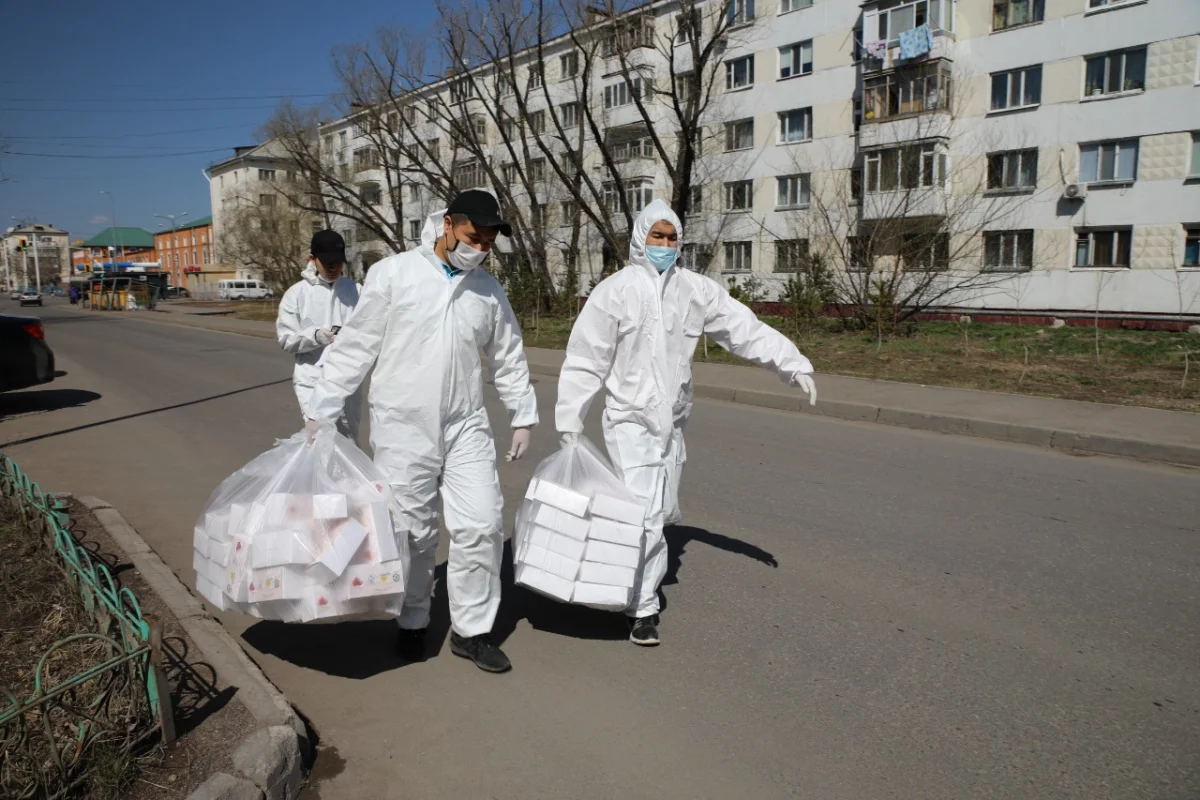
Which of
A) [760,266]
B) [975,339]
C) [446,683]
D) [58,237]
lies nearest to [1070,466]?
[446,683]

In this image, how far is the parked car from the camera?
10.6 metres

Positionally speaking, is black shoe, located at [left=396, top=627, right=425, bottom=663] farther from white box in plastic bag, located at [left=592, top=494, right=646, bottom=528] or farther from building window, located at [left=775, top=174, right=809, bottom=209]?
building window, located at [left=775, top=174, right=809, bottom=209]

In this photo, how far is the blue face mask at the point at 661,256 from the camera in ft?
12.6

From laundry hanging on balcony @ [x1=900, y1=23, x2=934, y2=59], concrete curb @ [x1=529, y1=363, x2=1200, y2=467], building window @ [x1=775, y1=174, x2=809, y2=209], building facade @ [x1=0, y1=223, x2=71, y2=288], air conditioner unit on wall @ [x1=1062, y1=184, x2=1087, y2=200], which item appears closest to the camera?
concrete curb @ [x1=529, y1=363, x2=1200, y2=467]

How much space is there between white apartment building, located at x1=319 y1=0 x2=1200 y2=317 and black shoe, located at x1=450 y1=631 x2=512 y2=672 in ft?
59.7

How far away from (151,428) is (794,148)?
3012cm

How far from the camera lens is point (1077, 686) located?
131 inches

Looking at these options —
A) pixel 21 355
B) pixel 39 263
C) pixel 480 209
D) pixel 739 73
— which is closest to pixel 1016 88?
pixel 739 73

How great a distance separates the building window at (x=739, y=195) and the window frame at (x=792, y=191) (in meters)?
1.23

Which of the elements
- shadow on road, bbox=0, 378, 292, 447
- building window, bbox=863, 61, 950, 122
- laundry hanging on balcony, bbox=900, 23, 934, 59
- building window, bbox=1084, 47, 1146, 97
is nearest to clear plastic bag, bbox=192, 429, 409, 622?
shadow on road, bbox=0, 378, 292, 447

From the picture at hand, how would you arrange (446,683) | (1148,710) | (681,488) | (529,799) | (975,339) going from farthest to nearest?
(975,339) → (681,488) → (446,683) → (1148,710) → (529,799)

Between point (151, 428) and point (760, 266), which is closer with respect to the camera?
point (151, 428)

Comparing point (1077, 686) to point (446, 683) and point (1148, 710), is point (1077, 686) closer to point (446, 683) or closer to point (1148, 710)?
point (1148, 710)

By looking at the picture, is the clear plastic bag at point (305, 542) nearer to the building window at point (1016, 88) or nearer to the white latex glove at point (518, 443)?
the white latex glove at point (518, 443)
